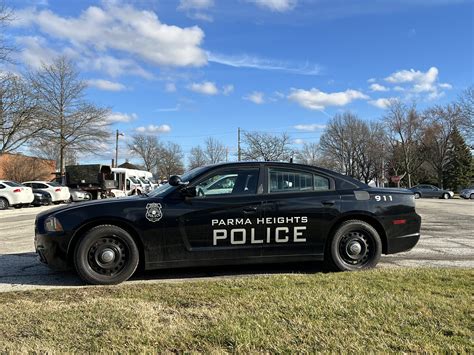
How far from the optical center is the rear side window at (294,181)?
603 centimetres

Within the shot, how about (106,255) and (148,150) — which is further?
(148,150)

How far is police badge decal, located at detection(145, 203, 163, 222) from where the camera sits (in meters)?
5.53

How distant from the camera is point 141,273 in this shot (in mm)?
6164

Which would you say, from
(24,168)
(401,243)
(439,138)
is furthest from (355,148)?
(401,243)

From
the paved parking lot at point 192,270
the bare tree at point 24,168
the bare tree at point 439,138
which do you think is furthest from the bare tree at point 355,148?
the paved parking lot at point 192,270

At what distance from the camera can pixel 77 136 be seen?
40281 millimetres

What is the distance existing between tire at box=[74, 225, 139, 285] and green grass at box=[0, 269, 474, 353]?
0.98ft

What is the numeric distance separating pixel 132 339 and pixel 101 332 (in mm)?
320

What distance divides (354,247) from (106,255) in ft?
10.6

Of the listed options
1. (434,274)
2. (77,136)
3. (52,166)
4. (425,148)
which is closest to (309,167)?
(434,274)

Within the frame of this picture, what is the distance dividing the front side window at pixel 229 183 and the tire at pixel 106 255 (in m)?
1.10

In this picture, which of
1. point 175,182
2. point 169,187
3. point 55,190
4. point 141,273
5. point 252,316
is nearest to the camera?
point 252,316

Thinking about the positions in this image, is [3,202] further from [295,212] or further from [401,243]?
[401,243]

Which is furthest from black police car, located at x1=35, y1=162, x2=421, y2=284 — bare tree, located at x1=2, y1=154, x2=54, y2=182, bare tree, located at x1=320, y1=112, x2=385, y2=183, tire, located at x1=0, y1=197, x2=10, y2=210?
bare tree, located at x1=320, y1=112, x2=385, y2=183
